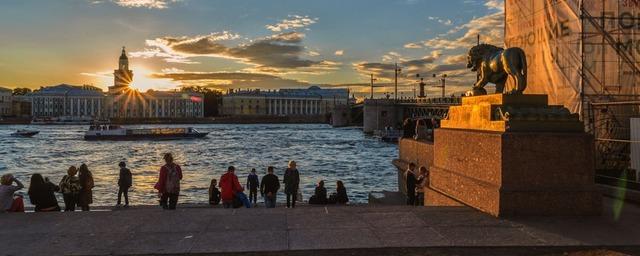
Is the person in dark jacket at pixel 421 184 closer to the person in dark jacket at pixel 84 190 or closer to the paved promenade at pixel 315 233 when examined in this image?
the paved promenade at pixel 315 233

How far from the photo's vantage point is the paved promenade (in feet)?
16.0

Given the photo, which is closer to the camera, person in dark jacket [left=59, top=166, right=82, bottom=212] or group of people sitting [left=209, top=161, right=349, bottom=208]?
person in dark jacket [left=59, top=166, right=82, bottom=212]

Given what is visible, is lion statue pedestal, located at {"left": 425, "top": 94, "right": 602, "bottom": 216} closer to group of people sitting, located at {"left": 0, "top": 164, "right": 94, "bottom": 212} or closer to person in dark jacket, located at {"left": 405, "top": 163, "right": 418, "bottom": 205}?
person in dark jacket, located at {"left": 405, "top": 163, "right": 418, "bottom": 205}

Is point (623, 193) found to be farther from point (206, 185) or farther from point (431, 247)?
point (206, 185)

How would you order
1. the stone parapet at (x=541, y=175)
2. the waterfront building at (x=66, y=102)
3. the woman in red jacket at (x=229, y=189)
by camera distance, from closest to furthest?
the stone parapet at (x=541, y=175), the woman in red jacket at (x=229, y=189), the waterfront building at (x=66, y=102)

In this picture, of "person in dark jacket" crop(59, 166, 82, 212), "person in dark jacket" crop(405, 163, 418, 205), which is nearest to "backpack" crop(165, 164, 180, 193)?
"person in dark jacket" crop(59, 166, 82, 212)

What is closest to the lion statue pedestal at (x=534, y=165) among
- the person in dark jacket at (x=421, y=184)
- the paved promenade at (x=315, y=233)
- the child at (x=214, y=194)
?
the paved promenade at (x=315, y=233)

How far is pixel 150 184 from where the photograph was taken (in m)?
24.2

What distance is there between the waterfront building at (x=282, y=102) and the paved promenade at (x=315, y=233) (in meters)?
157

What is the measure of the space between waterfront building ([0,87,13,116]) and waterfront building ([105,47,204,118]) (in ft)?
87.1

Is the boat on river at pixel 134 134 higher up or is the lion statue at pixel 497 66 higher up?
the lion statue at pixel 497 66

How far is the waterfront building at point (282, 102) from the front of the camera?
170m

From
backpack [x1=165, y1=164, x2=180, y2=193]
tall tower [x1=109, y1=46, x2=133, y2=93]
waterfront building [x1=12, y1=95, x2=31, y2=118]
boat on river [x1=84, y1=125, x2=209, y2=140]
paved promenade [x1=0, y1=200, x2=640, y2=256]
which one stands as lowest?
boat on river [x1=84, y1=125, x2=209, y2=140]

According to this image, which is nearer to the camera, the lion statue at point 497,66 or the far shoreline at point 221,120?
the lion statue at point 497,66
